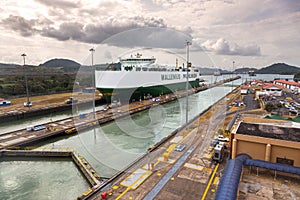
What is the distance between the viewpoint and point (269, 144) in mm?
5668

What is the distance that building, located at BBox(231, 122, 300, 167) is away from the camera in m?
5.53

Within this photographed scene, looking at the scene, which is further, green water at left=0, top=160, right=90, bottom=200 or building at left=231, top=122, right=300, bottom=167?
green water at left=0, top=160, right=90, bottom=200

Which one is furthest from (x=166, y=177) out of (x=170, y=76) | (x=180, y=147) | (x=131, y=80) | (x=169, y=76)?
(x=170, y=76)

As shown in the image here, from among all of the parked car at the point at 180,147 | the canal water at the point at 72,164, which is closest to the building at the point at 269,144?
the parked car at the point at 180,147

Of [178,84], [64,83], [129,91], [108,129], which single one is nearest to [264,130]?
[108,129]

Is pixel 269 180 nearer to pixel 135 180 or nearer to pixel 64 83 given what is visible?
pixel 135 180

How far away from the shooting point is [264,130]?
642 cm

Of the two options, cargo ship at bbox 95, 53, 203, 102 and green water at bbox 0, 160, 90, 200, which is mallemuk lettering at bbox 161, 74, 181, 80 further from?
green water at bbox 0, 160, 90, 200

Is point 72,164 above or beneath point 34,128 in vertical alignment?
beneath

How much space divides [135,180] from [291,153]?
507cm

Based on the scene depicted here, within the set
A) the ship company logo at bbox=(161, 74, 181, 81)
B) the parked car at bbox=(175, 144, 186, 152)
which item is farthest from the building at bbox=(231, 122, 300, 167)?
the ship company logo at bbox=(161, 74, 181, 81)

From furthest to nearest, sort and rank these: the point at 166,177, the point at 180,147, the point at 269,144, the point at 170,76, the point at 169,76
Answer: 1. the point at 170,76
2. the point at 169,76
3. the point at 180,147
4. the point at 166,177
5. the point at 269,144

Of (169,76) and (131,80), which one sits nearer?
(131,80)

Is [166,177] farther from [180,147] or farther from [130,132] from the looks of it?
[130,132]
